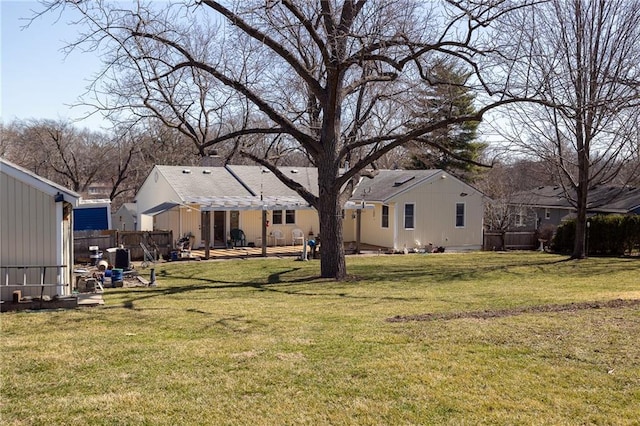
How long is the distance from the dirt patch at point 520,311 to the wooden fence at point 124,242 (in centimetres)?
1502

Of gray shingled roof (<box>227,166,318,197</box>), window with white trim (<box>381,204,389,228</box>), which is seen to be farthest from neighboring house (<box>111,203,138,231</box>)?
window with white trim (<box>381,204,389,228</box>)

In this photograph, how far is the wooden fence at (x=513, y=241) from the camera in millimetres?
28516

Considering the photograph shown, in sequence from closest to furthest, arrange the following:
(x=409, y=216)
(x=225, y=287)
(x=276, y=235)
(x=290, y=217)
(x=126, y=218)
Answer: (x=225, y=287) < (x=276, y=235) < (x=409, y=216) < (x=290, y=217) < (x=126, y=218)

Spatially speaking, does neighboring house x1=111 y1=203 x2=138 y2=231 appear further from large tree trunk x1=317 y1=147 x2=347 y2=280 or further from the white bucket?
large tree trunk x1=317 y1=147 x2=347 y2=280

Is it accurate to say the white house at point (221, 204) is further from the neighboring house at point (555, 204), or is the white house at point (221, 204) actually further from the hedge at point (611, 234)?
the neighboring house at point (555, 204)

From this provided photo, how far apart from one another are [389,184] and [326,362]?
77.8 ft

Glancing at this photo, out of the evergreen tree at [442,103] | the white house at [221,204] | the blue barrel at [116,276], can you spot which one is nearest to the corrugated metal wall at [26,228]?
the blue barrel at [116,276]

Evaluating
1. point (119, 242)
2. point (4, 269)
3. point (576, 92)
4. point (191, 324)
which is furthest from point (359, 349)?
point (119, 242)

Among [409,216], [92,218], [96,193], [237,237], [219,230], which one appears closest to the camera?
[92,218]

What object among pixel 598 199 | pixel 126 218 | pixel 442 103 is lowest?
pixel 126 218

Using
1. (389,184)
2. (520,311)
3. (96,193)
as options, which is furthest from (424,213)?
(96,193)

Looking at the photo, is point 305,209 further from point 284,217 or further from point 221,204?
point 221,204

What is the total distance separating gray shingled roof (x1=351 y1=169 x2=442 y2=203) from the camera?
27.4 m

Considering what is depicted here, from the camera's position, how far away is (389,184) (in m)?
29.3
